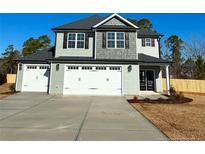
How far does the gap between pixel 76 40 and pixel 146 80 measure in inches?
302

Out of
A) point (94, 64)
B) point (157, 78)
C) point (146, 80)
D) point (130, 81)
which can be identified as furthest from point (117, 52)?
point (157, 78)

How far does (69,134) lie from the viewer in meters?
5.00

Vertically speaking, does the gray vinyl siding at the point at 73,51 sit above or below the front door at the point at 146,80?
above

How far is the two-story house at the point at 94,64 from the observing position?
14.6m

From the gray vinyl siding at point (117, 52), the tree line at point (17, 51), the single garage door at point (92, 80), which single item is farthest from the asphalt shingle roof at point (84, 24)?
the tree line at point (17, 51)

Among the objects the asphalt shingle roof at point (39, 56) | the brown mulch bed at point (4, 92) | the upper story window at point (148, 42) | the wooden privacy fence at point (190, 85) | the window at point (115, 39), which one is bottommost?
the brown mulch bed at point (4, 92)

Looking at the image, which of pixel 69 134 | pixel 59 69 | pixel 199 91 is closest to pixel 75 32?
pixel 59 69

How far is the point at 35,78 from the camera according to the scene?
16.2 metres

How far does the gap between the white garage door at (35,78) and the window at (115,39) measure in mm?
6349

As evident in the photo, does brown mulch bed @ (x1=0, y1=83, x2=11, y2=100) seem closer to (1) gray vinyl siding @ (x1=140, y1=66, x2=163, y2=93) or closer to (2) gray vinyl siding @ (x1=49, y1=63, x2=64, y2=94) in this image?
(2) gray vinyl siding @ (x1=49, y1=63, x2=64, y2=94)

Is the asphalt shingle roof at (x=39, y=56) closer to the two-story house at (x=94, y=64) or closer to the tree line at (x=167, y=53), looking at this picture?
the two-story house at (x=94, y=64)
